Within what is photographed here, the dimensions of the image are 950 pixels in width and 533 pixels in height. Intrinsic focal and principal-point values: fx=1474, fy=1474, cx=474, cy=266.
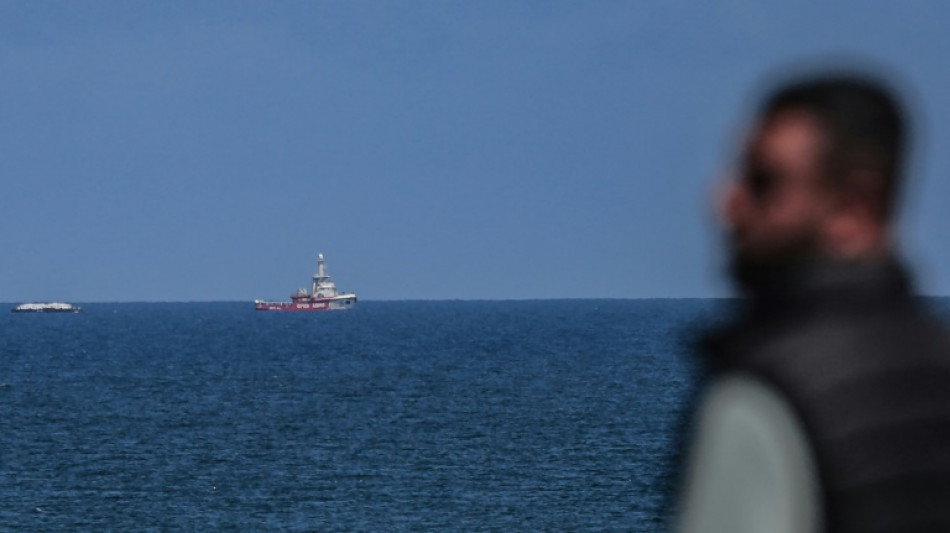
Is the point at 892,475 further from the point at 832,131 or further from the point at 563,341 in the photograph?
the point at 563,341

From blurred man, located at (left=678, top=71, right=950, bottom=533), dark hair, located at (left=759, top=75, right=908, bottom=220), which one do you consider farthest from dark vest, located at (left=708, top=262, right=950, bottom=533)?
dark hair, located at (left=759, top=75, right=908, bottom=220)

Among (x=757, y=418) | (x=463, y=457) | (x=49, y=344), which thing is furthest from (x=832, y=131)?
A: (x=49, y=344)

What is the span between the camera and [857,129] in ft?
7.69

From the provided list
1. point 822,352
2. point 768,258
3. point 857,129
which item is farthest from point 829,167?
point 822,352

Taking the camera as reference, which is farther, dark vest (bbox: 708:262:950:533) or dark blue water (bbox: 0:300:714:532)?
dark blue water (bbox: 0:300:714:532)

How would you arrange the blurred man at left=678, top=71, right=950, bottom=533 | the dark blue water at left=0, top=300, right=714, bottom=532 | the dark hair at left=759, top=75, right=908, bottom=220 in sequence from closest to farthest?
1. the blurred man at left=678, top=71, right=950, bottom=533
2. the dark hair at left=759, top=75, right=908, bottom=220
3. the dark blue water at left=0, top=300, right=714, bottom=532

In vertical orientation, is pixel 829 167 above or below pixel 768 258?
above

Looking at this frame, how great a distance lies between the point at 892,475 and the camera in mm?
2242

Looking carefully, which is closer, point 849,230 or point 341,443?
point 849,230

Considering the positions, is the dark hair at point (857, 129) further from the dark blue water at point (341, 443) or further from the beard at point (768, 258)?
the dark blue water at point (341, 443)

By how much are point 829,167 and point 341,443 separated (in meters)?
71.5

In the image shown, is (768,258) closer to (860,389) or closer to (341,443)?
(860,389)

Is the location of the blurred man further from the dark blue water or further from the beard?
the dark blue water

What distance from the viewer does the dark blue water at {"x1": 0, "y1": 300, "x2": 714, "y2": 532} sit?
174 feet
